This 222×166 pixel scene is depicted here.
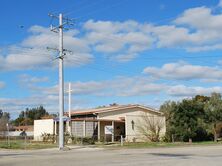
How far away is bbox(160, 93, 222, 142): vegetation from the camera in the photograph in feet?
174

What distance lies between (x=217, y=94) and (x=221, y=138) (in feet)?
21.5

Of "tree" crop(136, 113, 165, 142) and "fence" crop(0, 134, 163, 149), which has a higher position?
"tree" crop(136, 113, 165, 142)

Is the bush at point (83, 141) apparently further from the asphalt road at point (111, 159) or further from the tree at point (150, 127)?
the asphalt road at point (111, 159)

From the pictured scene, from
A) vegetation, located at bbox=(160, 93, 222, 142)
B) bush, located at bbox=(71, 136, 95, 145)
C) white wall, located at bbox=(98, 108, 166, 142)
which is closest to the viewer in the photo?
bush, located at bbox=(71, 136, 95, 145)

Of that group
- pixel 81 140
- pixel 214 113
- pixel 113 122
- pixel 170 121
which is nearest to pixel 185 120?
pixel 170 121

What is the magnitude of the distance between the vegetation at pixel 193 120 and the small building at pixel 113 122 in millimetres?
1697

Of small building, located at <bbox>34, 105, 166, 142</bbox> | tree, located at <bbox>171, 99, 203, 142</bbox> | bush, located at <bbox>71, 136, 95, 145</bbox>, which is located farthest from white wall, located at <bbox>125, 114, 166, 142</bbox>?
bush, located at <bbox>71, 136, 95, 145</bbox>

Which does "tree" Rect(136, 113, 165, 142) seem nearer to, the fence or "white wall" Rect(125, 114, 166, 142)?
"white wall" Rect(125, 114, 166, 142)

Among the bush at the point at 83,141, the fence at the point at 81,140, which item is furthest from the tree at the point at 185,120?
the bush at the point at 83,141

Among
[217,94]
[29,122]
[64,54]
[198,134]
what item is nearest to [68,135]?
[64,54]

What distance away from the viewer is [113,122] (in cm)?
5266

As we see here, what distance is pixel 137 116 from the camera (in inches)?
2151

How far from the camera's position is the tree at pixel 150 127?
176 feet

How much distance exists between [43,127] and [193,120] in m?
20.4
